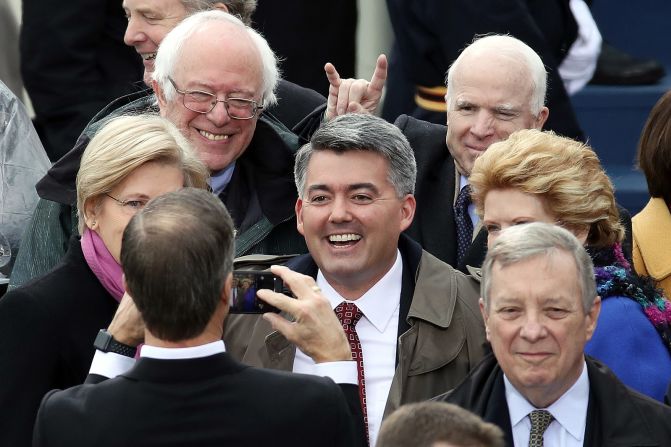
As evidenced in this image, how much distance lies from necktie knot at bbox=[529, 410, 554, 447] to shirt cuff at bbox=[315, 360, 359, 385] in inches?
18.2

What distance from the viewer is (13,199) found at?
527cm

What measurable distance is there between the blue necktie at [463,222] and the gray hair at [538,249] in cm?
109

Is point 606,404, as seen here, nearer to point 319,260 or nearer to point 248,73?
point 319,260

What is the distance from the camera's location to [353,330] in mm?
4199

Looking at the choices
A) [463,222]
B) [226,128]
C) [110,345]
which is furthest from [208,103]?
[110,345]

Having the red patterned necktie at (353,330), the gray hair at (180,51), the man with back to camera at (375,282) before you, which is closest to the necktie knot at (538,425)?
the man with back to camera at (375,282)

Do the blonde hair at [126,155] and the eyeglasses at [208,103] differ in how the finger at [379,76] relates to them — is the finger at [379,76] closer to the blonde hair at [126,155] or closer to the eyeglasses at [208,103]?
the eyeglasses at [208,103]

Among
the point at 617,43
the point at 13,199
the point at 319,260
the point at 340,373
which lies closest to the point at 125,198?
the point at 319,260

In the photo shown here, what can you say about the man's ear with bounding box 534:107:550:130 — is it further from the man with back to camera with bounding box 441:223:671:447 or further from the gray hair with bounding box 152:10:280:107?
the man with back to camera with bounding box 441:223:671:447

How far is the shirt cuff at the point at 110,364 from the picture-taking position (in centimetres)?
367

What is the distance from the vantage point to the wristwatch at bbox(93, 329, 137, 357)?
371cm

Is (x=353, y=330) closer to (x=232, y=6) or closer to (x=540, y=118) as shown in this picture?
(x=540, y=118)

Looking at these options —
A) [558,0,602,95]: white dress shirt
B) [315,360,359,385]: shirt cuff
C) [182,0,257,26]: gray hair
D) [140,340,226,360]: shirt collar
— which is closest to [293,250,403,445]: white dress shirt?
[315,360,359,385]: shirt cuff

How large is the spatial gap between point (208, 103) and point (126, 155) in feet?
2.65
